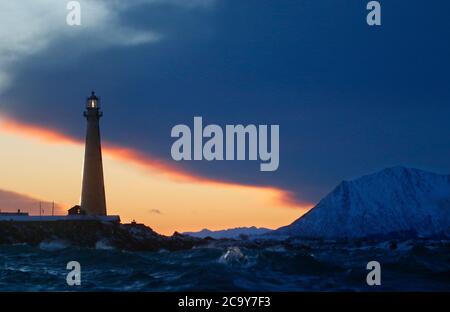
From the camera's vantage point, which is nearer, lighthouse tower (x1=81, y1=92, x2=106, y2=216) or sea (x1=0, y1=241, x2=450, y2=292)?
sea (x1=0, y1=241, x2=450, y2=292)

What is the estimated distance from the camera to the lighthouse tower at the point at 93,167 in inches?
2768

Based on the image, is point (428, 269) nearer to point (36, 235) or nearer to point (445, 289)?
point (445, 289)

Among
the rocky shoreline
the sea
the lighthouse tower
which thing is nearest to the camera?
the sea

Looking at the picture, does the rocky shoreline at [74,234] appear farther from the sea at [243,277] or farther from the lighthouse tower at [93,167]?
the sea at [243,277]

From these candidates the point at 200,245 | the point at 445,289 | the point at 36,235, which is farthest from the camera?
the point at 200,245

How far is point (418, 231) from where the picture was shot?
195m

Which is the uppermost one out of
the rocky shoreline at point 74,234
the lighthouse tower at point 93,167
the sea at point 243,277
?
the lighthouse tower at point 93,167

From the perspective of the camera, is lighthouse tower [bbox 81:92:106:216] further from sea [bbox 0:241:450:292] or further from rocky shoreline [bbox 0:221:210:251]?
sea [bbox 0:241:450:292]

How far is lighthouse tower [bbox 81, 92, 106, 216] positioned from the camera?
70312mm

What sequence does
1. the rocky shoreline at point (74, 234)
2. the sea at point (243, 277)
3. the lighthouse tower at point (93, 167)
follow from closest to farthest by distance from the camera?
the sea at point (243, 277) → the lighthouse tower at point (93, 167) → the rocky shoreline at point (74, 234)

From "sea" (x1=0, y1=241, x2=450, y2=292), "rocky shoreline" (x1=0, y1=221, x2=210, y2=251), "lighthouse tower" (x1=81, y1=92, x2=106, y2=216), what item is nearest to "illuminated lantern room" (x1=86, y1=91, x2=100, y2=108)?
"lighthouse tower" (x1=81, y1=92, x2=106, y2=216)

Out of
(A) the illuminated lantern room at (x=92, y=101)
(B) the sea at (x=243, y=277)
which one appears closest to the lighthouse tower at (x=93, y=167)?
(A) the illuminated lantern room at (x=92, y=101)

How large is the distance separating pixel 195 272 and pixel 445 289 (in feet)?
29.7
